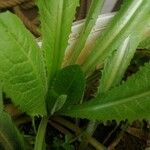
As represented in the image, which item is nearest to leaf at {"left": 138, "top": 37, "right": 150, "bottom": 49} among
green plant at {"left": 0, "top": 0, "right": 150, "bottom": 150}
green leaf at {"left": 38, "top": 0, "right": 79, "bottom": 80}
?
green plant at {"left": 0, "top": 0, "right": 150, "bottom": 150}

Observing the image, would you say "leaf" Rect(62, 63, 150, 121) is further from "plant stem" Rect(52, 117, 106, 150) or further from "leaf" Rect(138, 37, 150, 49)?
"leaf" Rect(138, 37, 150, 49)

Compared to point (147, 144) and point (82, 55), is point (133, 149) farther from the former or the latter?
point (82, 55)

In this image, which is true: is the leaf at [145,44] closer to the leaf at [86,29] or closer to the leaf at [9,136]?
the leaf at [86,29]

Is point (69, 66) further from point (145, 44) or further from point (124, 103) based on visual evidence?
point (145, 44)

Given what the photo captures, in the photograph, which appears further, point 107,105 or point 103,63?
point 103,63

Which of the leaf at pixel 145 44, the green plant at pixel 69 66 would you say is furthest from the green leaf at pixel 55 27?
the leaf at pixel 145 44

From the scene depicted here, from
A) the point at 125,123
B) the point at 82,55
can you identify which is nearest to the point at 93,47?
the point at 82,55

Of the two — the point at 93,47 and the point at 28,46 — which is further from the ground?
the point at 28,46
